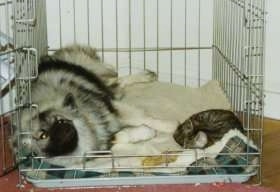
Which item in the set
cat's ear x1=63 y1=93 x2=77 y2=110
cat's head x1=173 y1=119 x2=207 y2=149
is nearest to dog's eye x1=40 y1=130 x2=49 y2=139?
cat's ear x1=63 y1=93 x2=77 y2=110

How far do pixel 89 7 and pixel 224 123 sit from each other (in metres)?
1.06

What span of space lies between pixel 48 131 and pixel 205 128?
24.2 inches

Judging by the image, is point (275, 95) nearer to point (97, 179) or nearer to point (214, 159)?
point (214, 159)

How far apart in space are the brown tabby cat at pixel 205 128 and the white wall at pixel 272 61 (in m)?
0.51

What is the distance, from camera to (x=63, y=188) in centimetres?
205

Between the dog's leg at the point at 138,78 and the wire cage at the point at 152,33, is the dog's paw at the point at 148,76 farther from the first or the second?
the wire cage at the point at 152,33

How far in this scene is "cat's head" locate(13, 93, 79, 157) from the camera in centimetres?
217

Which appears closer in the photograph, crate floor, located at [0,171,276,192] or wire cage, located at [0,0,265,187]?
crate floor, located at [0,171,276,192]

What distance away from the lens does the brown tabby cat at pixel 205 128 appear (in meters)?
2.29

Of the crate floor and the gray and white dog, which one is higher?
the gray and white dog

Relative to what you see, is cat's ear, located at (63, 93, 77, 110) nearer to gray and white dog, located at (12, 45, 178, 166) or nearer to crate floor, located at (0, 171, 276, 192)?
gray and white dog, located at (12, 45, 178, 166)

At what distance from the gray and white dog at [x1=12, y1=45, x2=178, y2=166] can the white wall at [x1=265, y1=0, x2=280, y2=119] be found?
0.58 m

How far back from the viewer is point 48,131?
2.18 m

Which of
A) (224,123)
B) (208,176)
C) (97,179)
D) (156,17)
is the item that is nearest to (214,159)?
(208,176)
